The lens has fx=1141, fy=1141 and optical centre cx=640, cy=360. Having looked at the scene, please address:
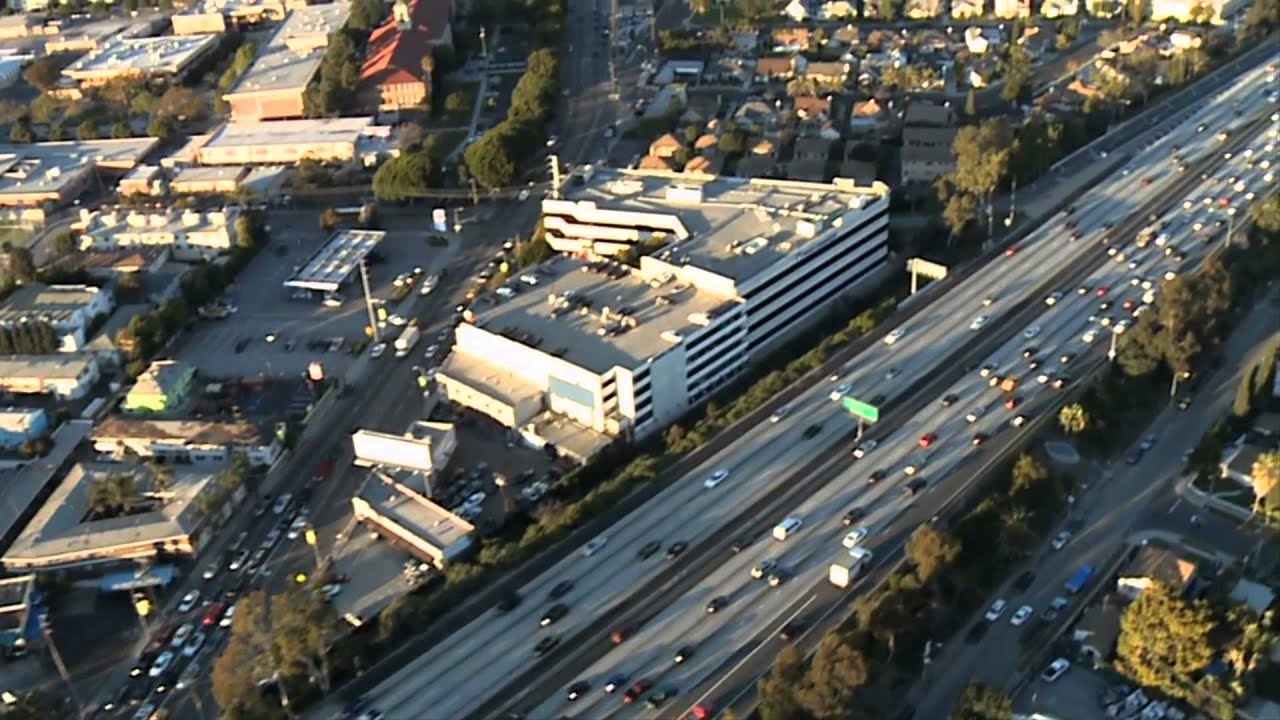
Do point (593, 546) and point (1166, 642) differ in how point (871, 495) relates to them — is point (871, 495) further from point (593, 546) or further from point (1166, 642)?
point (1166, 642)

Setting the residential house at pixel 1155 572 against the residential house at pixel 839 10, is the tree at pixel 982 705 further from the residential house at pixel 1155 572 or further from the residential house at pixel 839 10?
the residential house at pixel 839 10

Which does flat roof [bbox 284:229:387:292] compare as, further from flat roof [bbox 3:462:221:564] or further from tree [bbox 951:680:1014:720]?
tree [bbox 951:680:1014:720]

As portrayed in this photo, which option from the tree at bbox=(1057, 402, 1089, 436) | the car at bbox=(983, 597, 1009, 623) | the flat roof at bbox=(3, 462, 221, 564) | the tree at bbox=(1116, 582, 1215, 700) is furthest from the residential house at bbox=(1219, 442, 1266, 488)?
the flat roof at bbox=(3, 462, 221, 564)

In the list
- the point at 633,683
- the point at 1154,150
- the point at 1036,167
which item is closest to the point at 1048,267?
the point at 1036,167

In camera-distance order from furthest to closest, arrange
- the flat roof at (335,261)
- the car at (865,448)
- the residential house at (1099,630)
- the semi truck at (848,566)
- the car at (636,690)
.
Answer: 1. the flat roof at (335,261)
2. the car at (865,448)
3. the semi truck at (848,566)
4. the residential house at (1099,630)
5. the car at (636,690)

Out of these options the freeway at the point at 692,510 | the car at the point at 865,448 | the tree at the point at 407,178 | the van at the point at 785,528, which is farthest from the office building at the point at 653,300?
the tree at the point at 407,178

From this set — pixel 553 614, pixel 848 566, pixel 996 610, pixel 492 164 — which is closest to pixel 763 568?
pixel 848 566
